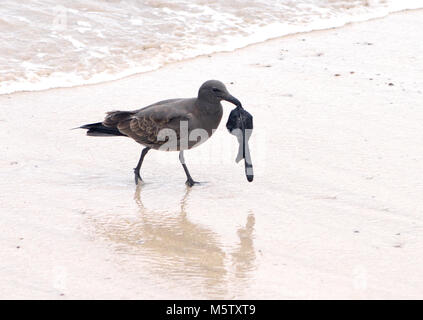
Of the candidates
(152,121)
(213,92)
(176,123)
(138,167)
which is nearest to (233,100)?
(213,92)

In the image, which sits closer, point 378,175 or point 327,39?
point 378,175

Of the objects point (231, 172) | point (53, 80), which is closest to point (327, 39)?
point (53, 80)

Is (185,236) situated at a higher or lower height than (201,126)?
lower

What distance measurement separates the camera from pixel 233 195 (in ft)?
18.9

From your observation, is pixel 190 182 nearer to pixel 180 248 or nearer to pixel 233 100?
pixel 233 100

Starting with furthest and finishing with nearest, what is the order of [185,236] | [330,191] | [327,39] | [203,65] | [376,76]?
[327,39], [203,65], [376,76], [330,191], [185,236]

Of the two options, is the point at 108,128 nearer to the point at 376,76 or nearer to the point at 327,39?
the point at 376,76

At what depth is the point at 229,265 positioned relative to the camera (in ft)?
15.2

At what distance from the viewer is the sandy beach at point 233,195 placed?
443cm

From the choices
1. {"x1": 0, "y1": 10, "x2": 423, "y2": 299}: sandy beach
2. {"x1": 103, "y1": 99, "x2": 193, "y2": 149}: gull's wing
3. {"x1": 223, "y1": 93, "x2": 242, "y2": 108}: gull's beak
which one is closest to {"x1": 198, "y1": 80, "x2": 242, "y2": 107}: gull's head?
{"x1": 223, "y1": 93, "x2": 242, "y2": 108}: gull's beak

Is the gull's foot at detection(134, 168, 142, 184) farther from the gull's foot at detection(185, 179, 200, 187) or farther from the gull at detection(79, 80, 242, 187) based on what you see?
the gull's foot at detection(185, 179, 200, 187)

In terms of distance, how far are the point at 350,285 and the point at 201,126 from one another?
6.76 feet

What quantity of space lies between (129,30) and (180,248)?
5498mm

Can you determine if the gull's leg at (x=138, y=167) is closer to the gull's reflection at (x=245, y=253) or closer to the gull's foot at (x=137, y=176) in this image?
the gull's foot at (x=137, y=176)
